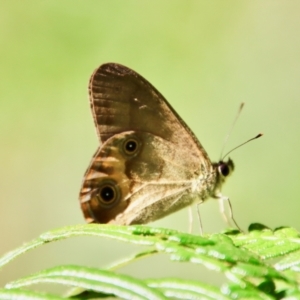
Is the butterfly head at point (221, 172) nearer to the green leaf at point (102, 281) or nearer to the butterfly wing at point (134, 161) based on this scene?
the butterfly wing at point (134, 161)

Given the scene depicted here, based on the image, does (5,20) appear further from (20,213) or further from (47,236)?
(47,236)

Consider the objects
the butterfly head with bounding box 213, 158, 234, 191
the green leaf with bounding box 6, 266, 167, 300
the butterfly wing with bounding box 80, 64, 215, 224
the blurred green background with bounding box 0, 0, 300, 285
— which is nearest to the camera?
the green leaf with bounding box 6, 266, 167, 300

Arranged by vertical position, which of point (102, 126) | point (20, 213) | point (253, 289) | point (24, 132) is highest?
point (24, 132)

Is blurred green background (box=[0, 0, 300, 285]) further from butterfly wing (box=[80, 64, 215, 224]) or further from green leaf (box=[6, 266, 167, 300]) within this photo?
green leaf (box=[6, 266, 167, 300])

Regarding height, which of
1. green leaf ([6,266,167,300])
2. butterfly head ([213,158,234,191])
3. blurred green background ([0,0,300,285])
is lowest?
green leaf ([6,266,167,300])

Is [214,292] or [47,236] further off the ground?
[47,236]

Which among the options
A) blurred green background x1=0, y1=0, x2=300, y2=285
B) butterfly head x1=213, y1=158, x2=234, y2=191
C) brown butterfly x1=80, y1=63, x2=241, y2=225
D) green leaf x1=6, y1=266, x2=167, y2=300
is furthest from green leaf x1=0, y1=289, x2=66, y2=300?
blurred green background x1=0, y1=0, x2=300, y2=285

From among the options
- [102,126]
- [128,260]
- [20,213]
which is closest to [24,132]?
[20,213]
